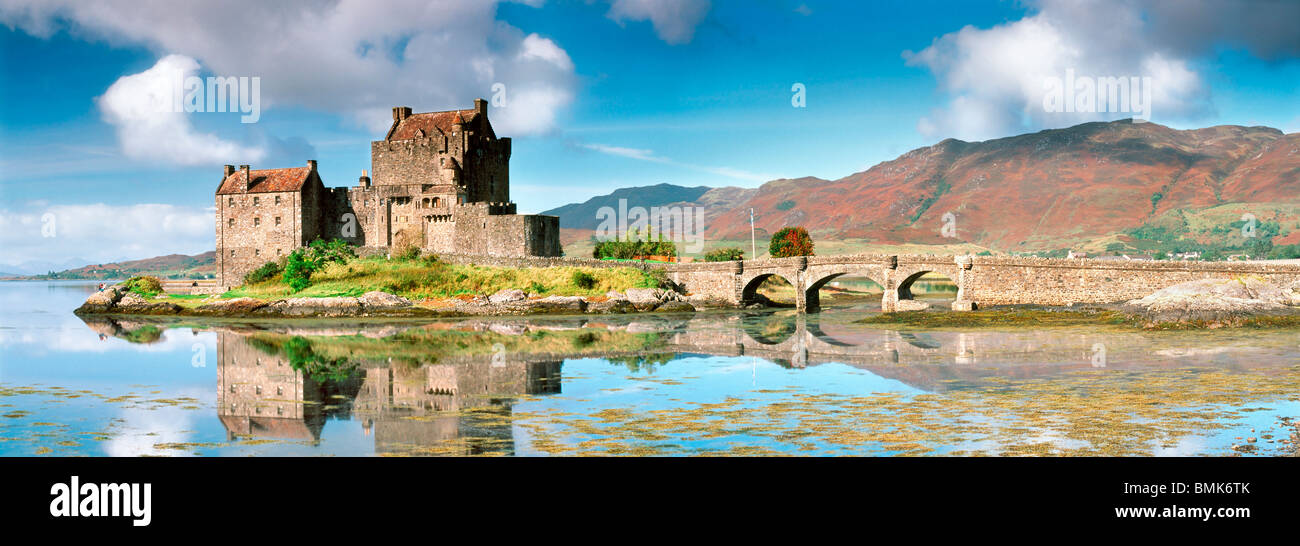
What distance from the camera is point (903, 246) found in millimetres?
199250

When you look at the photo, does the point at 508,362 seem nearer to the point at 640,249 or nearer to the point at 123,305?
the point at 123,305

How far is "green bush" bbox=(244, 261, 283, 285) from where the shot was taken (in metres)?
61.5

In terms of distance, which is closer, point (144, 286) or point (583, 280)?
point (583, 280)

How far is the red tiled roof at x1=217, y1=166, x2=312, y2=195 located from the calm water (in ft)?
87.9

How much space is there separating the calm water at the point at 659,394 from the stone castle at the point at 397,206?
24715 millimetres

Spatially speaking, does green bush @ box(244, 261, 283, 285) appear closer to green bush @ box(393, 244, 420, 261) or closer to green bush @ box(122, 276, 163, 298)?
green bush @ box(122, 276, 163, 298)

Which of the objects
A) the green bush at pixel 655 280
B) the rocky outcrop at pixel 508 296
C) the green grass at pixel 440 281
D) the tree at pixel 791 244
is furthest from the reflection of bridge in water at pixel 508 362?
the tree at pixel 791 244

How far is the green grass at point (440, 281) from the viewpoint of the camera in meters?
57.1

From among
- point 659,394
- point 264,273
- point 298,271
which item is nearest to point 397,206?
point 298,271

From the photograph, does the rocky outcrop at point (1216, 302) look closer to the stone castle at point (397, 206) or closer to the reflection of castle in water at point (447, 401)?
the reflection of castle in water at point (447, 401)

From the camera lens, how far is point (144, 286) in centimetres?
6328

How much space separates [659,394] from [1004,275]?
1394 inches
